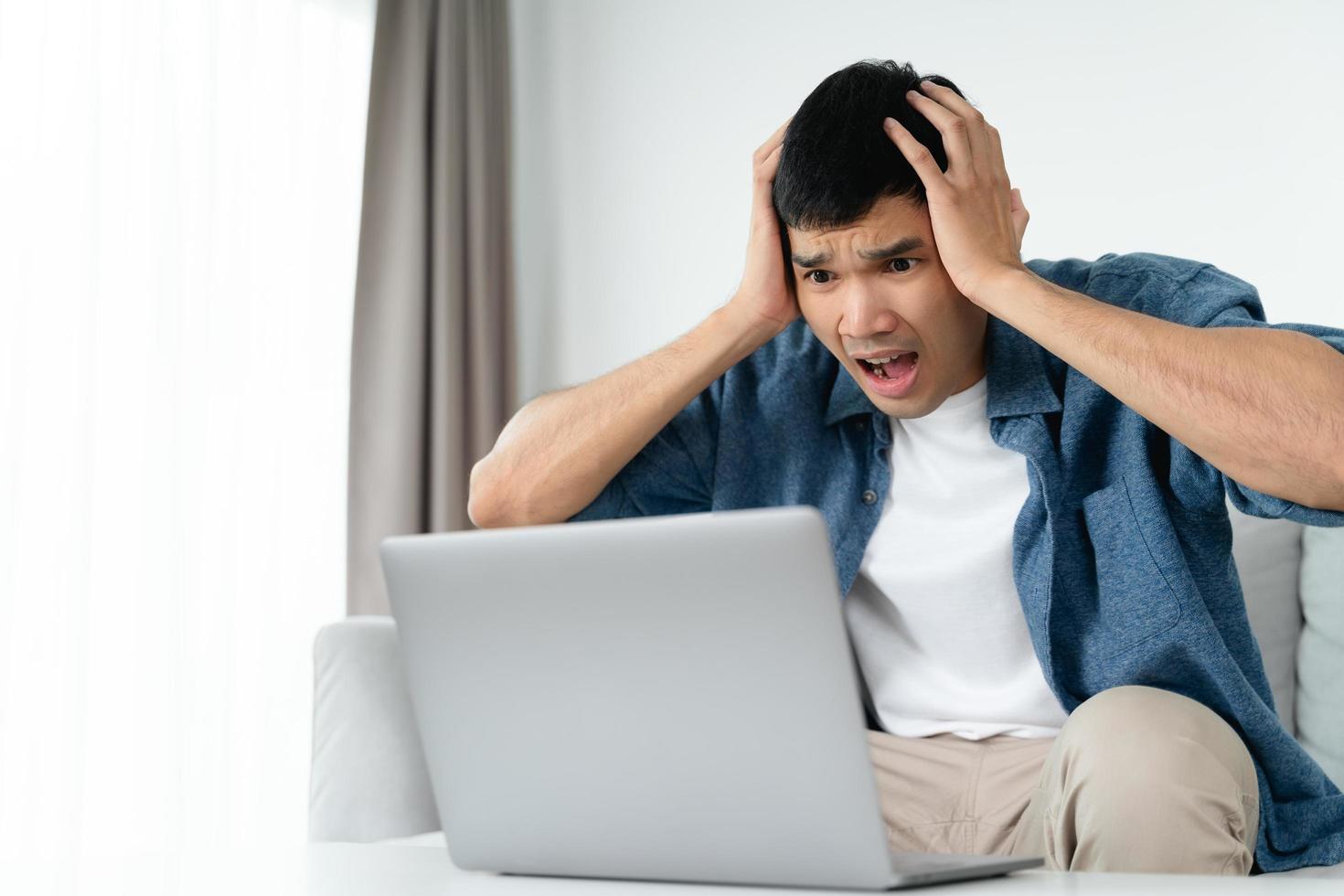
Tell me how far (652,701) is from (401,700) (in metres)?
1.05

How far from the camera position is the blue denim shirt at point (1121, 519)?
1198 mm

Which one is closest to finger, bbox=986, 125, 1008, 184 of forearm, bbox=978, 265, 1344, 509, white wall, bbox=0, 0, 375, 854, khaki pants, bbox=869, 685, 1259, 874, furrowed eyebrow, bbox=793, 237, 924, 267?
furrowed eyebrow, bbox=793, 237, 924, 267

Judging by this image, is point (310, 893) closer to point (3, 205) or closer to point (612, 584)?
point (612, 584)

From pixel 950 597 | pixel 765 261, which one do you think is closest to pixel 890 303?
pixel 765 261

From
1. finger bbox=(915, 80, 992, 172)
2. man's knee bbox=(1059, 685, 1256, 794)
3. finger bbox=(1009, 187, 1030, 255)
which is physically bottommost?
man's knee bbox=(1059, 685, 1256, 794)

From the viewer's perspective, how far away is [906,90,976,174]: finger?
1291 mm

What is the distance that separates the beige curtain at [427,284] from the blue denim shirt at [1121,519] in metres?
1.33

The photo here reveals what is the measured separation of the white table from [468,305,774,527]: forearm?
1.87ft

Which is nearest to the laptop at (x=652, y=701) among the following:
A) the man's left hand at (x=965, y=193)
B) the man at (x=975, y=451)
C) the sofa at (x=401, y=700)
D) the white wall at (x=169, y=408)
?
the man at (x=975, y=451)

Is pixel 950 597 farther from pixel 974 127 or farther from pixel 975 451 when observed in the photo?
pixel 974 127

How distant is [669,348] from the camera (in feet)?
4.65

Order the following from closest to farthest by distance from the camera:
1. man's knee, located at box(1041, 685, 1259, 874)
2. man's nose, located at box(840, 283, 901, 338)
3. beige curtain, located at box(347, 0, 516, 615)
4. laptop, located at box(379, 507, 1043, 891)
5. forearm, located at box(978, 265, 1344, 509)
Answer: laptop, located at box(379, 507, 1043, 891) → man's knee, located at box(1041, 685, 1259, 874) → forearm, located at box(978, 265, 1344, 509) → man's nose, located at box(840, 283, 901, 338) → beige curtain, located at box(347, 0, 516, 615)

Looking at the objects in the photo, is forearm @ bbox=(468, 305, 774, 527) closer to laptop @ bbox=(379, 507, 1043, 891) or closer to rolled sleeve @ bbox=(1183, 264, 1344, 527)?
rolled sleeve @ bbox=(1183, 264, 1344, 527)

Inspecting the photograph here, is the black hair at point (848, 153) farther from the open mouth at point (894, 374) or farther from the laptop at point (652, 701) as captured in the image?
the laptop at point (652, 701)
